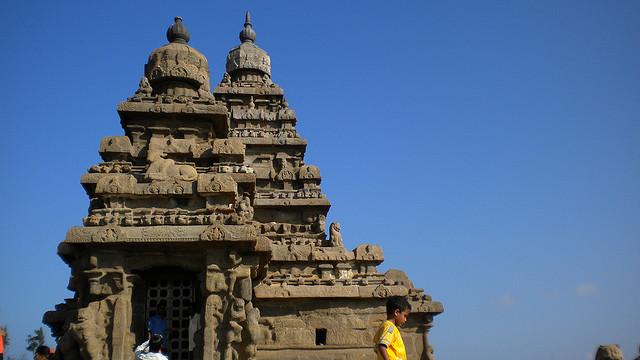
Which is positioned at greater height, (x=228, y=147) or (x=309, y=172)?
(x=309, y=172)

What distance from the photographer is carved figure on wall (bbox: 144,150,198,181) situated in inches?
496

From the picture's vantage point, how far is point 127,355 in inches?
433

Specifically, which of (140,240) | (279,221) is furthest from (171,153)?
(279,221)

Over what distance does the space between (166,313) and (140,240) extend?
6.88ft

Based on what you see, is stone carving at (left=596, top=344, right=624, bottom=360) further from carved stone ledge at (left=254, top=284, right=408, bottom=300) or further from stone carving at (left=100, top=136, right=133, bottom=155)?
stone carving at (left=100, top=136, right=133, bottom=155)

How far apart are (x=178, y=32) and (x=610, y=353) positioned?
13409mm

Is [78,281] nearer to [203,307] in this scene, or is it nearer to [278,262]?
[203,307]

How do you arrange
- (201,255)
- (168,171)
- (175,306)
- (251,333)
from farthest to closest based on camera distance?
(168,171) < (175,306) < (201,255) < (251,333)

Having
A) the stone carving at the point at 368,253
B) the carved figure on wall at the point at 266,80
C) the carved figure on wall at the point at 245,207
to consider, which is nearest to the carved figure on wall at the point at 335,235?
the stone carving at the point at 368,253

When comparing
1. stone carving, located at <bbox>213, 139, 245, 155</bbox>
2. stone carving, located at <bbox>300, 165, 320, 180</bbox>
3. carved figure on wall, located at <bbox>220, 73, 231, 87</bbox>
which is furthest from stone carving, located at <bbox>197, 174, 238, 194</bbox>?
carved figure on wall, located at <bbox>220, 73, 231, 87</bbox>

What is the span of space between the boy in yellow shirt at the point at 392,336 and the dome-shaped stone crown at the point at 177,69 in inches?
421

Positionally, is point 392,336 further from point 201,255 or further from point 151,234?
point 151,234

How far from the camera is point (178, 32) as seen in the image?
16656 mm

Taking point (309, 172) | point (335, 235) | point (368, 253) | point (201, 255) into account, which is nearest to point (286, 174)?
point (309, 172)
